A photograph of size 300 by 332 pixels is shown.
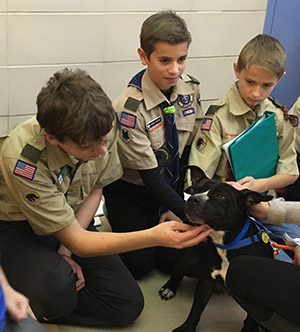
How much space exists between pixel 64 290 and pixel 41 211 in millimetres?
305

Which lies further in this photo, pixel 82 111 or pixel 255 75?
pixel 255 75

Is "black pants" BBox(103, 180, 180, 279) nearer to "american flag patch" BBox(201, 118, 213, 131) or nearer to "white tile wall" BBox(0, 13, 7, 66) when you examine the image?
"american flag patch" BBox(201, 118, 213, 131)

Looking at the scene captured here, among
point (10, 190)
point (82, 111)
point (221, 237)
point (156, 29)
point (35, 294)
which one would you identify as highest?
point (156, 29)

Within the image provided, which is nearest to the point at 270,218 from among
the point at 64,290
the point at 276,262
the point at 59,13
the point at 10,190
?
the point at 276,262

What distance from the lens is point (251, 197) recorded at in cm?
175

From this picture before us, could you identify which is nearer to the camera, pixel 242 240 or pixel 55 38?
pixel 242 240

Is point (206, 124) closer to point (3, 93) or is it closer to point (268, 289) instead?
point (268, 289)

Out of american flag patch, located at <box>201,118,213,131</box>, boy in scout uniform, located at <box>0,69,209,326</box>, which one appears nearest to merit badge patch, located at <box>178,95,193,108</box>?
american flag patch, located at <box>201,118,213,131</box>

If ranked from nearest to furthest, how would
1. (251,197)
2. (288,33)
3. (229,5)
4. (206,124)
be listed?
(251,197), (206,124), (229,5), (288,33)

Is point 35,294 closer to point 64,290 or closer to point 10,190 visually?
point 64,290

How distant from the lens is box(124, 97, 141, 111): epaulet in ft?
6.77

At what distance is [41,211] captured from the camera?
168cm

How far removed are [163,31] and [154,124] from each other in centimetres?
37

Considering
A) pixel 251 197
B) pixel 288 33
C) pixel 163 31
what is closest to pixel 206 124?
pixel 163 31
